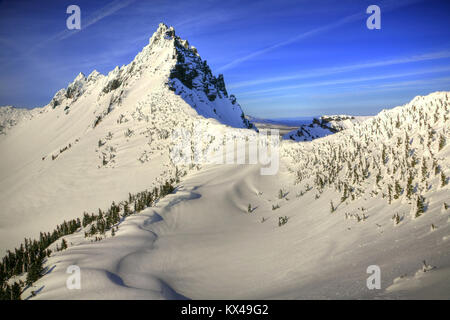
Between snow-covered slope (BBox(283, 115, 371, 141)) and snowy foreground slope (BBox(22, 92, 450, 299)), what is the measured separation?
85.6 feet

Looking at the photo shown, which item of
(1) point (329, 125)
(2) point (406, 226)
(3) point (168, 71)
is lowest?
(2) point (406, 226)

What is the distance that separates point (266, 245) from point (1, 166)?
4370 cm

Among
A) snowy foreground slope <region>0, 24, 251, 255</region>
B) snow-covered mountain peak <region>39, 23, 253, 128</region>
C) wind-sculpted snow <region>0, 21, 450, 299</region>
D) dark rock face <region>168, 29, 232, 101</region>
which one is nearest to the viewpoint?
wind-sculpted snow <region>0, 21, 450, 299</region>

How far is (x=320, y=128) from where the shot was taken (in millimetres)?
43000

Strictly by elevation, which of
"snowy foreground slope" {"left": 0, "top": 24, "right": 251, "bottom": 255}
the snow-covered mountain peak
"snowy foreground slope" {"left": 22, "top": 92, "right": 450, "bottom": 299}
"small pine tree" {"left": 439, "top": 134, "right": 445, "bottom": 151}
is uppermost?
the snow-covered mountain peak

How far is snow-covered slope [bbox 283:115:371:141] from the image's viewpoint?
3873 centimetres

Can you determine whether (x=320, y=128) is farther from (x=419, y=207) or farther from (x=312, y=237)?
(x=419, y=207)

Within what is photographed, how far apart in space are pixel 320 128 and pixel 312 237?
130 feet

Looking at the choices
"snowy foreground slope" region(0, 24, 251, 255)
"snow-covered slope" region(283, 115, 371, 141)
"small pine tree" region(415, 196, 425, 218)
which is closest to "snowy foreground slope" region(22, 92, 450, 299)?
"small pine tree" region(415, 196, 425, 218)

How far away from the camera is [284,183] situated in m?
12.8

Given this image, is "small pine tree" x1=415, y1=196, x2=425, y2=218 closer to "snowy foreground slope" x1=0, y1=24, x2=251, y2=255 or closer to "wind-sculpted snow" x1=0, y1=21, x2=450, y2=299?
"wind-sculpted snow" x1=0, y1=21, x2=450, y2=299

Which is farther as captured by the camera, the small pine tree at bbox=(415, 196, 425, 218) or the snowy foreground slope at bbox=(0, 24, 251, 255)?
the snowy foreground slope at bbox=(0, 24, 251, 255)

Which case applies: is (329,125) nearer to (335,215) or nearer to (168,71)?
(168,71)
